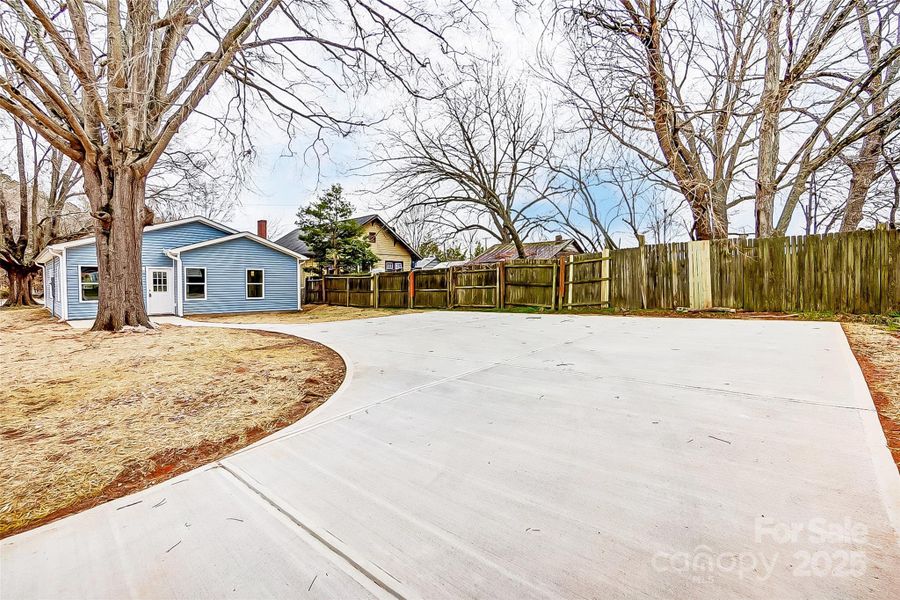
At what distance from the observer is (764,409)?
2.34 meters

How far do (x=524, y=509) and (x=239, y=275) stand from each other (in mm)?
14891

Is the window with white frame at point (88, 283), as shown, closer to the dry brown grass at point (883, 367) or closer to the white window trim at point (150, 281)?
the white window trim at point (150, 281)

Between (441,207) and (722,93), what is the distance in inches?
356

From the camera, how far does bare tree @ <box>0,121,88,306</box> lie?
1549 centimetres

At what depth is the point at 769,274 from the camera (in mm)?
7574

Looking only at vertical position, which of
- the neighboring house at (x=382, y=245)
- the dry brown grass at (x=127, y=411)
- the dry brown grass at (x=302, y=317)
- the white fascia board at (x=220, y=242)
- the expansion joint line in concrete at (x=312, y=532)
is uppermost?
the neighboring house at (x=382, y=245)

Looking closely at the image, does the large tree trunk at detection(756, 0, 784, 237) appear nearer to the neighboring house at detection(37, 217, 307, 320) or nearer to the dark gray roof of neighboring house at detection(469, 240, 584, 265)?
the neighboring house at detection(37, 217, 307, 320)

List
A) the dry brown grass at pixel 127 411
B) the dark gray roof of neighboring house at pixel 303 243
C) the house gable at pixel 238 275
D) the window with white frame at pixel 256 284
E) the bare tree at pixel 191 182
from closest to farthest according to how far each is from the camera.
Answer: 1. the dry brown grass at pixel 127 411
2. the bare tree at pixel 191 182
3. the house gable at pixel 238 275
4. the window with white frame at pixel 256 284
5. the dark gray roof of neighboring house at pixel 303 243

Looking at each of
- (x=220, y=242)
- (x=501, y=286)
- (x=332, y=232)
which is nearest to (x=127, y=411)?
(x=501, y=286)

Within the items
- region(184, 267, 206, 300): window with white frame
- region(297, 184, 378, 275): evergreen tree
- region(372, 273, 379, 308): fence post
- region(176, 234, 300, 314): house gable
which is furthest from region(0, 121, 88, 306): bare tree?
region(372, 273, 379, 308): fence post

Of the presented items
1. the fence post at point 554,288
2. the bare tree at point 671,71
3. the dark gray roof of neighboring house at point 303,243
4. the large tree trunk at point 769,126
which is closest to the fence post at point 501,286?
the fence post at point 554,288

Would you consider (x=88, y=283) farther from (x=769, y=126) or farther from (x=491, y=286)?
(x=769, y=126)

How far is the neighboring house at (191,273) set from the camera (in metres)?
11.4

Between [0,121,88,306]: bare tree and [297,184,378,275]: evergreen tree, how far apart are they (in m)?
9.52
